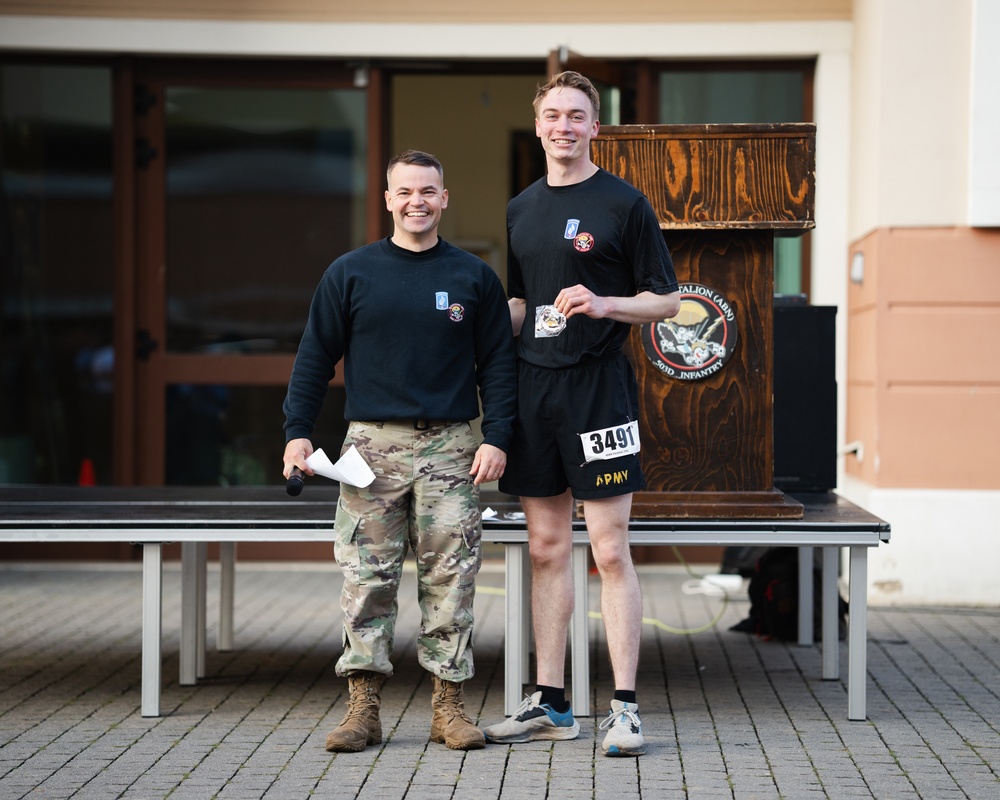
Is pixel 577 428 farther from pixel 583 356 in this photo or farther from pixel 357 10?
pixel 357 10

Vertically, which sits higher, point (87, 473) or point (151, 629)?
point (87, 473)

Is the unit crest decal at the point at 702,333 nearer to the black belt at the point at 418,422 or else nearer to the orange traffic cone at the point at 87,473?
the black belt at the point at 418,422

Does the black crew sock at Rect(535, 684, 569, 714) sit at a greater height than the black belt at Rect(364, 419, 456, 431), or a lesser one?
lesser

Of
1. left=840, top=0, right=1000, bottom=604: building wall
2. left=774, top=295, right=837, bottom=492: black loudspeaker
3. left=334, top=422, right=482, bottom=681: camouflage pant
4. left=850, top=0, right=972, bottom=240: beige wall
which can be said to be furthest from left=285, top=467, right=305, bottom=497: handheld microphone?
left=850, top=0, right=972, bottom=240: beige wall

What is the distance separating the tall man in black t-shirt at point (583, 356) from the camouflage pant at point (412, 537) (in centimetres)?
23

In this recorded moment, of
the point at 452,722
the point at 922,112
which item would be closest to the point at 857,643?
the point at 452,722

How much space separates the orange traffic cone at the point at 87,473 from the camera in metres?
9.41

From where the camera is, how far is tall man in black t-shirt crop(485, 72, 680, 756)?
4.68 metres

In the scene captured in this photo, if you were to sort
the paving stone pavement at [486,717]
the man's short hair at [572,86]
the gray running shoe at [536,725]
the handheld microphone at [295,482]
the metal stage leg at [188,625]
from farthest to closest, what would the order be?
1. the metal stage leg at [188,625]
2. the gray running shoe at [536,725]
3. the man's short hair at [572,86]
4. the handheld microphone at [295,482]
5. the paving stone pavement at [486,717]

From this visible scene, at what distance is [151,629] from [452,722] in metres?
1.19

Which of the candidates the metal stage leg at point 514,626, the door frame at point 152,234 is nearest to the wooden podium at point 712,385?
the metal stage leg at point 514,626

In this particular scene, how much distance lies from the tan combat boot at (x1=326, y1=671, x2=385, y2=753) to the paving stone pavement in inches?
2.1

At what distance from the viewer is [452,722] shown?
4855 mm

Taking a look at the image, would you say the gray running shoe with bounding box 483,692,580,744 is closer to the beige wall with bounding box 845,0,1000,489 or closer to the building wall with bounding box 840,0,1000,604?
the building wall with bounding box 840,0,1000,604
